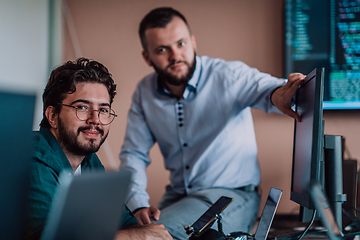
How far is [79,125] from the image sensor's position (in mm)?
897

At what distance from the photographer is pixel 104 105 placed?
36.8 inches

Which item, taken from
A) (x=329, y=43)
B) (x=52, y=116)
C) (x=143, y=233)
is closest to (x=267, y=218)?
(x=143, y=233)

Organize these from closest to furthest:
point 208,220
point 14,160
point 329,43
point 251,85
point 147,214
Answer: point 14,160, point 208,220, point 147,214, point 251,85, point 329,43

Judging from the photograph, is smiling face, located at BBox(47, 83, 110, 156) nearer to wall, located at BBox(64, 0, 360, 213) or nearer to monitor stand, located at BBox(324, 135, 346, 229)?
monitor stand, located at BBox(324, 135, 346, 229)

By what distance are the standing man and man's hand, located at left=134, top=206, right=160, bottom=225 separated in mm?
120

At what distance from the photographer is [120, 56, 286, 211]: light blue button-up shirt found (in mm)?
1439

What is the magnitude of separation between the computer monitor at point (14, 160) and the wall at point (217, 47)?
194 cm

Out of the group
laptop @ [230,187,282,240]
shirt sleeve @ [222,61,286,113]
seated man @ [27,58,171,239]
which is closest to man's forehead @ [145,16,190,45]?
shirt sleeve @ [222,61,286,113]

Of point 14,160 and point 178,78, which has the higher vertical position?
point 178,78

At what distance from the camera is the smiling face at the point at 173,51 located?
4.64ft

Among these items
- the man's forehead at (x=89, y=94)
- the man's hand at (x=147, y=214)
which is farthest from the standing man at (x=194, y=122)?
the man's forehead at (x=89, y=94)

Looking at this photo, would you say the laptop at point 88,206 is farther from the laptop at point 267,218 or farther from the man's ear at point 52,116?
the man's ear at point 52,116

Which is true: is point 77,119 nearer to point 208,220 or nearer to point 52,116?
point 52,116

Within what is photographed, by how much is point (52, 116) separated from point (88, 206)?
1.86ft
